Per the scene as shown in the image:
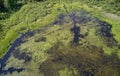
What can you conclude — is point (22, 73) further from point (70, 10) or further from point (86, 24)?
point (70, 10)

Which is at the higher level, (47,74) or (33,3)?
(33,3)

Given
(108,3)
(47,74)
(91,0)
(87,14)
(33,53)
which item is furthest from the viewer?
(91,0)

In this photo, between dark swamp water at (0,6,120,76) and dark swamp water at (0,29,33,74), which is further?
dark swamp water at (0,29,33,74)

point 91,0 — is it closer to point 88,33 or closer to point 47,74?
point 88,33

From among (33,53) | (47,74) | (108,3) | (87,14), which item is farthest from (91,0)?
(47,74)

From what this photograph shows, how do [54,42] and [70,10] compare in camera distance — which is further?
[70,10]

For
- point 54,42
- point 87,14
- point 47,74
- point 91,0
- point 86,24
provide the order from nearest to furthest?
point 47,74 → point 54,42 → point 86,24 → point 87,14 → point 91,0

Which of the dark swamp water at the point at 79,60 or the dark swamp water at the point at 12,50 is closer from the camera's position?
the dark swamp water at the point at 79,60

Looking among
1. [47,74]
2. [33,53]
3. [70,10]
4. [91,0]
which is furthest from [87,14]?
[47,74]

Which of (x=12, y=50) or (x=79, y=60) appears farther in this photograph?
(x=12, y=50)
